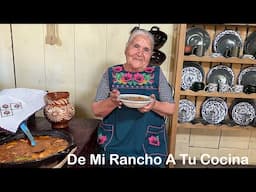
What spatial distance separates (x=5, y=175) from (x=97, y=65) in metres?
1.21

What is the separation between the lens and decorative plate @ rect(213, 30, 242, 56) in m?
1.55

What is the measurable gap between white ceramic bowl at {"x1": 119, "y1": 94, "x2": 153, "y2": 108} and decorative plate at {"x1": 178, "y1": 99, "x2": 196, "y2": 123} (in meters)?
0.61

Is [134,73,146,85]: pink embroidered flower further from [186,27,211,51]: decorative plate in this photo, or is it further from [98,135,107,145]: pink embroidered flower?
[186,27,211,51]: decorative plate

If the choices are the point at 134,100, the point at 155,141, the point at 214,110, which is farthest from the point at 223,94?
the point at 134,100

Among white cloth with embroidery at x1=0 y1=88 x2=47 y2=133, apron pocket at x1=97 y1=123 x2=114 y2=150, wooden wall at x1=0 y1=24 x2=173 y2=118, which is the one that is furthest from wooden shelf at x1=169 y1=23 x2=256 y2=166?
white cloth with embroidery at x1=0 y1=88 x2=47 y2=133

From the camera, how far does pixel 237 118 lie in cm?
161

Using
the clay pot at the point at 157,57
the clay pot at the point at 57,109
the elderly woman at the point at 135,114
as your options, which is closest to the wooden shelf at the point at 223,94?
the clay pot at the point at 157,57

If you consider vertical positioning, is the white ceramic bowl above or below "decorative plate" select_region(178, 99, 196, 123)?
above

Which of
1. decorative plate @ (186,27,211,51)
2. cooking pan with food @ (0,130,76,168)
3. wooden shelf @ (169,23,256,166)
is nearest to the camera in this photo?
cooking pan with food @ (0,130,76,168)

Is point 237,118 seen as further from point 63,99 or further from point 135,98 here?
point 63,99

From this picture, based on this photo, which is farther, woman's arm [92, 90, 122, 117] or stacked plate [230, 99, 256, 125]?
stacked plate [230, 99, 256, 125]

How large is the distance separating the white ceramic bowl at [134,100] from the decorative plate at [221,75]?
2.35 feet

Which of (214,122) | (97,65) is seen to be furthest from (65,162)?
(214,122)

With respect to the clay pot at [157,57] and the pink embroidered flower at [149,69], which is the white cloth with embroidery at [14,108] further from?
the clay pot at [157,57]
